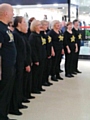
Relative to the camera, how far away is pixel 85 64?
856cm

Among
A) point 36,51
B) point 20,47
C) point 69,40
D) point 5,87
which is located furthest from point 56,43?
point 5,87

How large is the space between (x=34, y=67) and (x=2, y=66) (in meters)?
1.81

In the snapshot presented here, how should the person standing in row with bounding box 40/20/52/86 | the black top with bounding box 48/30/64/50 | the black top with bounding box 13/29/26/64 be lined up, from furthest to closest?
the black top with bounding box 48/30/64/50 < the person standing in row with bounding box 40/20/52/86 < the black top with bounding box 13/29/26/64

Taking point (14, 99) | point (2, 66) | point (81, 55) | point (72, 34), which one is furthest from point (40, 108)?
point (81, 55)

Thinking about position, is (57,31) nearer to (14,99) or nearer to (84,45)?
(14,99)

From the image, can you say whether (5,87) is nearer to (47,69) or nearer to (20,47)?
(20,47)

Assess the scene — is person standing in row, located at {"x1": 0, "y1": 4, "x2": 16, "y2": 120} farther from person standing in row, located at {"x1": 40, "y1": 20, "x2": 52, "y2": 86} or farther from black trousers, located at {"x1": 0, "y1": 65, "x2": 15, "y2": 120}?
person standing in row, located at {"x1": 40, "y1": 20, "x2": 52, "y2": 86}

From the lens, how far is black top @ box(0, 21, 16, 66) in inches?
122

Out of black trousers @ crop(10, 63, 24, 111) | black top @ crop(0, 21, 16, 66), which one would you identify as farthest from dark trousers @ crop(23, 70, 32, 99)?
black top @ crop(0, 21, 16, 66)

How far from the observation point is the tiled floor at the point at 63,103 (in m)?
3.92

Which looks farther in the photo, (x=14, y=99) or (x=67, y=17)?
(x=67, y=17)

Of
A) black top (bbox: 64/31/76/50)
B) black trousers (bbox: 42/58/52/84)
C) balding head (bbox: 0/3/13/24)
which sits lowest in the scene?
black trousers (bbox: 42/58/52/84)

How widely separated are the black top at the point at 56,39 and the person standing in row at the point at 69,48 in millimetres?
374

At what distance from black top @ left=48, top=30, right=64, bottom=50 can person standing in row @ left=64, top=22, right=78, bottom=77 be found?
1.23 feet
